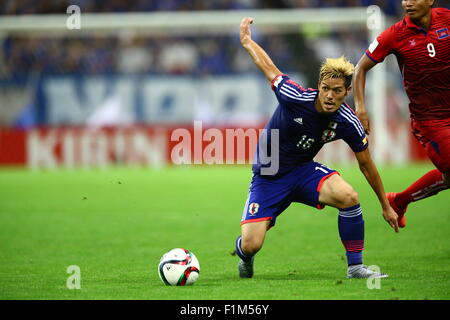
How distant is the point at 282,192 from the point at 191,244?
2.53 meters

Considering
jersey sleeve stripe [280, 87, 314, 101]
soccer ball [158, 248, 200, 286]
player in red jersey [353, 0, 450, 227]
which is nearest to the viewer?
Result: soccer ball [158, 248, 200, 286]

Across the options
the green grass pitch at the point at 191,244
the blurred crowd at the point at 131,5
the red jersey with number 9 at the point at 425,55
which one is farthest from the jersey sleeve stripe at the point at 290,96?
the blurred crowd at the point at 131,5

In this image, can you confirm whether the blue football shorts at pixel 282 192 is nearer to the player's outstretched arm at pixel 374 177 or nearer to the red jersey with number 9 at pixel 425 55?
the player's outstretched arm at pixel 374 177

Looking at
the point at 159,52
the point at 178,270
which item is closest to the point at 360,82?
the point at 178,270

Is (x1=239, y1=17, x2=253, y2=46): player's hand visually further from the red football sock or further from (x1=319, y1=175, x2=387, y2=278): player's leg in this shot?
the red football sock

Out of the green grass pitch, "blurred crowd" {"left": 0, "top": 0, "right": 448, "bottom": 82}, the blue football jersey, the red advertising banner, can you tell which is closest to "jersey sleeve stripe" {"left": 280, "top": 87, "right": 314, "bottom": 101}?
the blue football jersey

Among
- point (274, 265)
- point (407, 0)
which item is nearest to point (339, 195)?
point (274, 265)

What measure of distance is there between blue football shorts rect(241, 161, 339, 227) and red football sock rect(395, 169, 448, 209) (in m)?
1.35

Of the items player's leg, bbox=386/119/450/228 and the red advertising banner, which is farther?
the red advertising banner

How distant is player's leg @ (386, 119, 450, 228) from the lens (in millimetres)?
7938

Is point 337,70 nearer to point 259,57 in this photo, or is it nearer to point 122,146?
point 259,57

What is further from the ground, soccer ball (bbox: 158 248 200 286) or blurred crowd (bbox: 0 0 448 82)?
blurred crowd (bbox: 0 0 448 82)

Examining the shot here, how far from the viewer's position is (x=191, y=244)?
9.73 m

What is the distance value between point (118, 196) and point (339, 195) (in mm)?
9647
